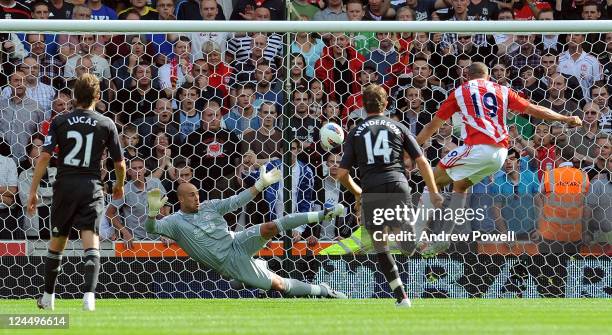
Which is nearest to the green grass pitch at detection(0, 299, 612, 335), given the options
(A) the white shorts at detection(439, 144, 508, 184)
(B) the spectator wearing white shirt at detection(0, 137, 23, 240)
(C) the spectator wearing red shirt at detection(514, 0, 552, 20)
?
(A) the white shorts at detection(439, 144, 508, 184)

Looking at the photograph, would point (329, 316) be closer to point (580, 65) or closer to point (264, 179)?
point (264, 179)

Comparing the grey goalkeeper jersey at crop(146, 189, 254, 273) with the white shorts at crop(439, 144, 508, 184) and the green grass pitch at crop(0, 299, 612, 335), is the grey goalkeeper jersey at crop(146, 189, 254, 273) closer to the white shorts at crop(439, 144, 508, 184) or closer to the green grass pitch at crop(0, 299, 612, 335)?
the green grass pitch at crop(0, 299, 612, 335)

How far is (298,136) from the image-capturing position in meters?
11.7

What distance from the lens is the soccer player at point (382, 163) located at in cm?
906

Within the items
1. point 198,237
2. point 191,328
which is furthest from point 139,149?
point 191,328

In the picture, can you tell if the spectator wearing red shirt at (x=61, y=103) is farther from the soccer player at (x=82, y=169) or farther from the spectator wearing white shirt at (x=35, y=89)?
the soccer player at (x=82, y=169)

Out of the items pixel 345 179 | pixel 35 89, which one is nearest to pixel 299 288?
pixel 345 179

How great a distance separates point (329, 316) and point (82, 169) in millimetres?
2208

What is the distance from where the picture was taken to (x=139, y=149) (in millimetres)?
12219

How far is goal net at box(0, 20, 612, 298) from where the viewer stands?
437 inches

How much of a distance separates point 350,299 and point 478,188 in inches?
85.1

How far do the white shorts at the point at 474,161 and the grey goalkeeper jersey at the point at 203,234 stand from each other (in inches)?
73.0

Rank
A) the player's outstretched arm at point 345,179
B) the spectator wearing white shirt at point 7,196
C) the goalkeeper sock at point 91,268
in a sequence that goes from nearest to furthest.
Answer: the goalkeeper sock at point 91,268 → the player's outstretched arm at point 345,179 → the spectator wearing white shirt at point 7,196

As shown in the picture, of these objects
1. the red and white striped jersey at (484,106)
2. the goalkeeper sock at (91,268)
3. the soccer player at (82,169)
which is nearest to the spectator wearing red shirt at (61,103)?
the soccer player at (82,169)
